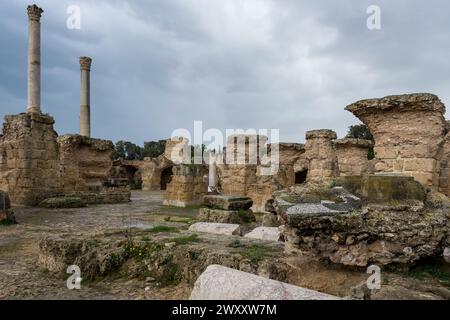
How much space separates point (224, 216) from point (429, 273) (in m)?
5.46

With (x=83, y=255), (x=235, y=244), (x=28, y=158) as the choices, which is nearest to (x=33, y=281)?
(x=83, y=255)

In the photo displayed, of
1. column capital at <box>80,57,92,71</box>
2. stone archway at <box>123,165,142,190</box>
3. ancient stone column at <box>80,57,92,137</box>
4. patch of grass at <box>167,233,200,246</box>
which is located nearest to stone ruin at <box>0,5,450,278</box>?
patch of grass at <box>167,233,200,246</box>

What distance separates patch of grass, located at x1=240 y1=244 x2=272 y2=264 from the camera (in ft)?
12.2

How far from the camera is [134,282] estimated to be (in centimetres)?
397

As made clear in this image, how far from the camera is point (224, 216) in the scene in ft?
27.7

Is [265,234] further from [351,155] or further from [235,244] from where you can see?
[351,155]

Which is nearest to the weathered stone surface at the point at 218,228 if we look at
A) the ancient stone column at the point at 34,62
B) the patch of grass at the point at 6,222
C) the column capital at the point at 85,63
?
the patch of grass at the point at 6,222

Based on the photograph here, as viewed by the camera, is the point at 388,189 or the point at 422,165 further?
the point at 422,165

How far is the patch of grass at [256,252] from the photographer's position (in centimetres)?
372

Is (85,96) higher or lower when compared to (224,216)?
higher
